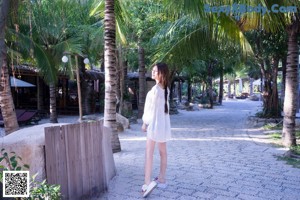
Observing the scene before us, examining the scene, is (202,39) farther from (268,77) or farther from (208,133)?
(268,77)

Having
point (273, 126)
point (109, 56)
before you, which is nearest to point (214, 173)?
point (109, 56)

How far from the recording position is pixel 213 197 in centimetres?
443

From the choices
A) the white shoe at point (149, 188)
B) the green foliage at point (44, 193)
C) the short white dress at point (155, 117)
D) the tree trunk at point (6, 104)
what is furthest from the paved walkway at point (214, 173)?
the tree trunk at point (6, 104)

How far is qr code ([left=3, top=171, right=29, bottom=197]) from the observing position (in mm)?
2878

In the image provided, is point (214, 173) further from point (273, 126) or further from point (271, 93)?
point (271, 93)

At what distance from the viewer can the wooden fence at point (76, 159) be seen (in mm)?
3732

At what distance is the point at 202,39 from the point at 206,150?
326 centimetres

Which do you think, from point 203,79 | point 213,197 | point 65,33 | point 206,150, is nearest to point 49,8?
point 65,33

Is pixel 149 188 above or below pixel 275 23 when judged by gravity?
below

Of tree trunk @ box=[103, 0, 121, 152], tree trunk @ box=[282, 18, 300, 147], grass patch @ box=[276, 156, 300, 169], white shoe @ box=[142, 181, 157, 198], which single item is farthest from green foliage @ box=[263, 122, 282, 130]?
white shoe @ box=[142, 181, 157, 198]

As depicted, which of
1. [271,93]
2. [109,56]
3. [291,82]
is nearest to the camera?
[109,56]

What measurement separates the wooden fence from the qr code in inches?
25.0

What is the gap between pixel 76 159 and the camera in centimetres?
409

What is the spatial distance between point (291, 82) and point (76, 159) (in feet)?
19.8
